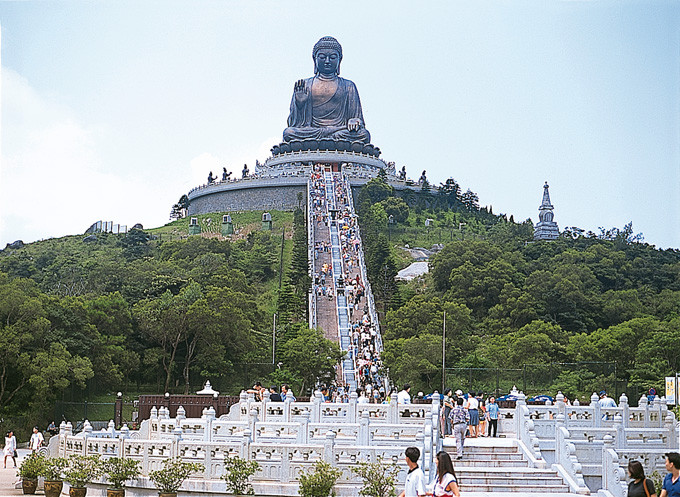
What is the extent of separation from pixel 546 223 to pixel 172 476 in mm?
63589

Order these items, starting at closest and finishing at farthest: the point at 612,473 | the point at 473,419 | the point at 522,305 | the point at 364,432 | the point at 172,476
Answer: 1. the point at 612,473
2. the point at 172,476
3. the point at 364,432
4. the point at 473,419
5. the point at 522,305

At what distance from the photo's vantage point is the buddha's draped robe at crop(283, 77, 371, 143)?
79.6 meters

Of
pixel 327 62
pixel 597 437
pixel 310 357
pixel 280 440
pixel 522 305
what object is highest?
pixel 327 62

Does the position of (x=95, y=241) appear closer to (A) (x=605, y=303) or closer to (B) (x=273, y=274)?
(B) (x=273, y=274)

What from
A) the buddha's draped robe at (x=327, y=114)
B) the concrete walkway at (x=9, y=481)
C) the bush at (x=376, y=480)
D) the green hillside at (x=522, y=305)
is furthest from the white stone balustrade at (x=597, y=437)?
the buddha's draped robe at (x=327, y=114)

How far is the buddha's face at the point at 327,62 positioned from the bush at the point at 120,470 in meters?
65.7

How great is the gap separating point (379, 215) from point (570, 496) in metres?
52.0

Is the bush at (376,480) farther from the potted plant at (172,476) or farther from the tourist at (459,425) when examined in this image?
the tourist at (459,425)

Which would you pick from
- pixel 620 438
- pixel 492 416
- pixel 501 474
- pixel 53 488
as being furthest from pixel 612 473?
pixel 53 488

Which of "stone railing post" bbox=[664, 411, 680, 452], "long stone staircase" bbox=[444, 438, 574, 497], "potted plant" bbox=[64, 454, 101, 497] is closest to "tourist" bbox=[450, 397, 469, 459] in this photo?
"long stone staircase" bbox=[444, 438, 574, 497]

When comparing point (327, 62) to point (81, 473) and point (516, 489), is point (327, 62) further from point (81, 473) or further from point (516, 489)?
point (81, 473)

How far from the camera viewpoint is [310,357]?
39219mm

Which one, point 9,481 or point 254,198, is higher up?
point 254,198

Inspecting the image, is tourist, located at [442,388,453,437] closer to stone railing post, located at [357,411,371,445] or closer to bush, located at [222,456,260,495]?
stone railing post, located at [357,411,371,445]
